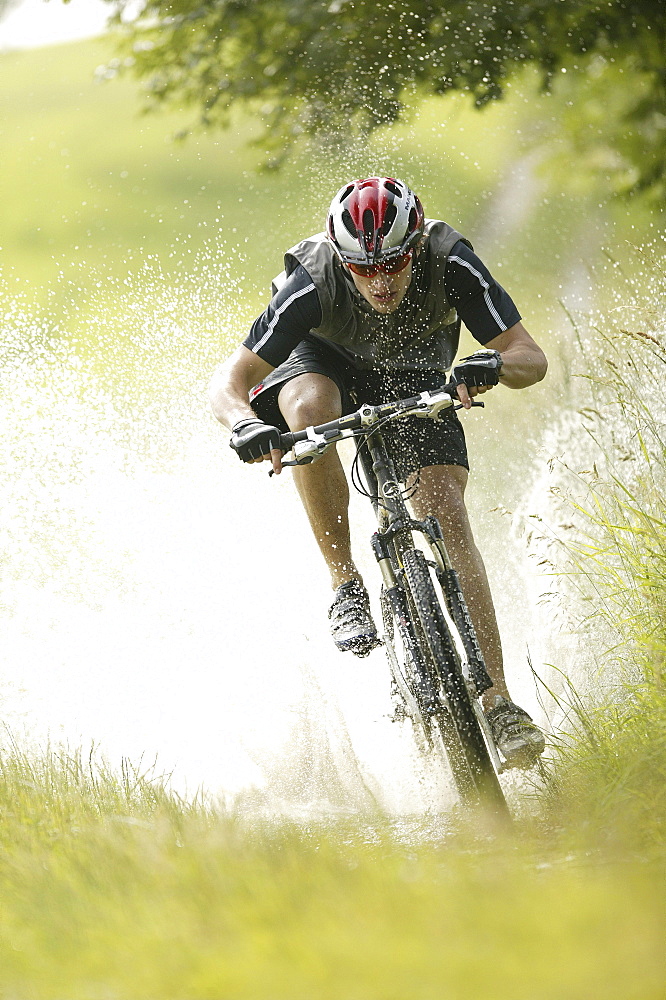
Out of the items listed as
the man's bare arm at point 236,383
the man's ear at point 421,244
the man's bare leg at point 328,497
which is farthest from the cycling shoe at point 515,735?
the man's ear at point 421,244

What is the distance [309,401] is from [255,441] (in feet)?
1.61

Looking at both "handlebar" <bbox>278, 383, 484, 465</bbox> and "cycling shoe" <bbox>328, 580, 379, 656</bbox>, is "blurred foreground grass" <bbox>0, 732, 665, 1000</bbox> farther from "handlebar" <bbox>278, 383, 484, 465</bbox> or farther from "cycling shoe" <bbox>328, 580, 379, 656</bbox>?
"handlebar" <bbox>278, 383, 484, 465</bbox>

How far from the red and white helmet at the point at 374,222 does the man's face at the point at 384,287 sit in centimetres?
7

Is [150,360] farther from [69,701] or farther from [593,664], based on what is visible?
[593,664]

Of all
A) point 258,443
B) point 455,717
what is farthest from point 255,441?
point 455,717

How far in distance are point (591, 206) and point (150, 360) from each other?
15.0 feet

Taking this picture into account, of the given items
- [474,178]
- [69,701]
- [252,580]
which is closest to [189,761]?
[69,701]

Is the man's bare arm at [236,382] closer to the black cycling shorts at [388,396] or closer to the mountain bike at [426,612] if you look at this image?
the black cycling shorts at [388,396]

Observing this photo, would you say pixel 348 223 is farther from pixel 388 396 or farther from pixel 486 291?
pixel 388 396

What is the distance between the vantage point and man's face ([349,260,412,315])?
8.49 ft

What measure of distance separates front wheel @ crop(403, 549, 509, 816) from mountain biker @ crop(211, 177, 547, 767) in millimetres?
177

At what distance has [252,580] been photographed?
172 inches

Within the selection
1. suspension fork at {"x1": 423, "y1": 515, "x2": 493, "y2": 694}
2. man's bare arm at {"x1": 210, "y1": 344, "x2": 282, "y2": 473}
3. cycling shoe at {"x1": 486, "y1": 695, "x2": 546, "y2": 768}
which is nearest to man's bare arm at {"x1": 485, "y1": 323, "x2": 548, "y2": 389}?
suspension fork at {"x1": 423, "y1": 515, "x2": 493, "y2": 694}

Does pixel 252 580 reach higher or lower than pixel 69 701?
→ higher
